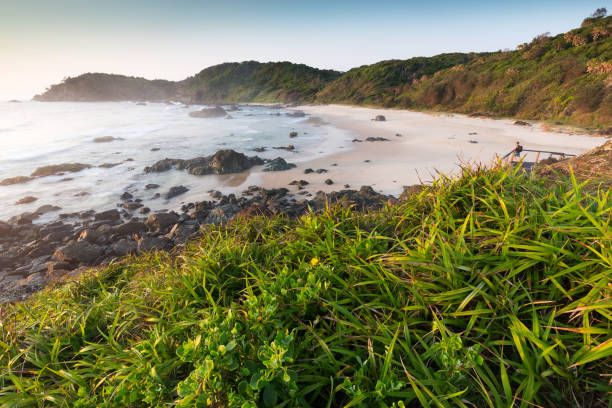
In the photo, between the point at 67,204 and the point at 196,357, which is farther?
the point at 67,204

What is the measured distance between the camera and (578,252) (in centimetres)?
170

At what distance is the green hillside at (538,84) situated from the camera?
2294cm

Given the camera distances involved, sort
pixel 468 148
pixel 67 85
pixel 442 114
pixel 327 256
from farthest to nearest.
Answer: pixel 67 85 < pixel 442 114 < pixel 468 148 < pixel 327 256

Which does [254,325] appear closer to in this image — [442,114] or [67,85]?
[442,114]

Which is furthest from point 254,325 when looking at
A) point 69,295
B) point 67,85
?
point 67,85

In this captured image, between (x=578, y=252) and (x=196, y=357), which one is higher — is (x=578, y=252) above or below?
above

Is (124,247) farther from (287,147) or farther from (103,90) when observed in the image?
(103,90)

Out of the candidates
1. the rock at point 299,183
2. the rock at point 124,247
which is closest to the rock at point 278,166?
the rock at point 299,183

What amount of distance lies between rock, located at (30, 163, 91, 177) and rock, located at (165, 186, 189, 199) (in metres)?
→ 11.0

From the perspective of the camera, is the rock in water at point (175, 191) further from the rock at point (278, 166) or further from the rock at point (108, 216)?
the rock at point (278, 166)

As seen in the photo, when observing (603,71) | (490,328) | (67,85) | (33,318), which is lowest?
(33,318)

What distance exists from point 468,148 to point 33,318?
21717mm

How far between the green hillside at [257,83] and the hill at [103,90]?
17070 mm

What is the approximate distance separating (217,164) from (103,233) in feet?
27.7
